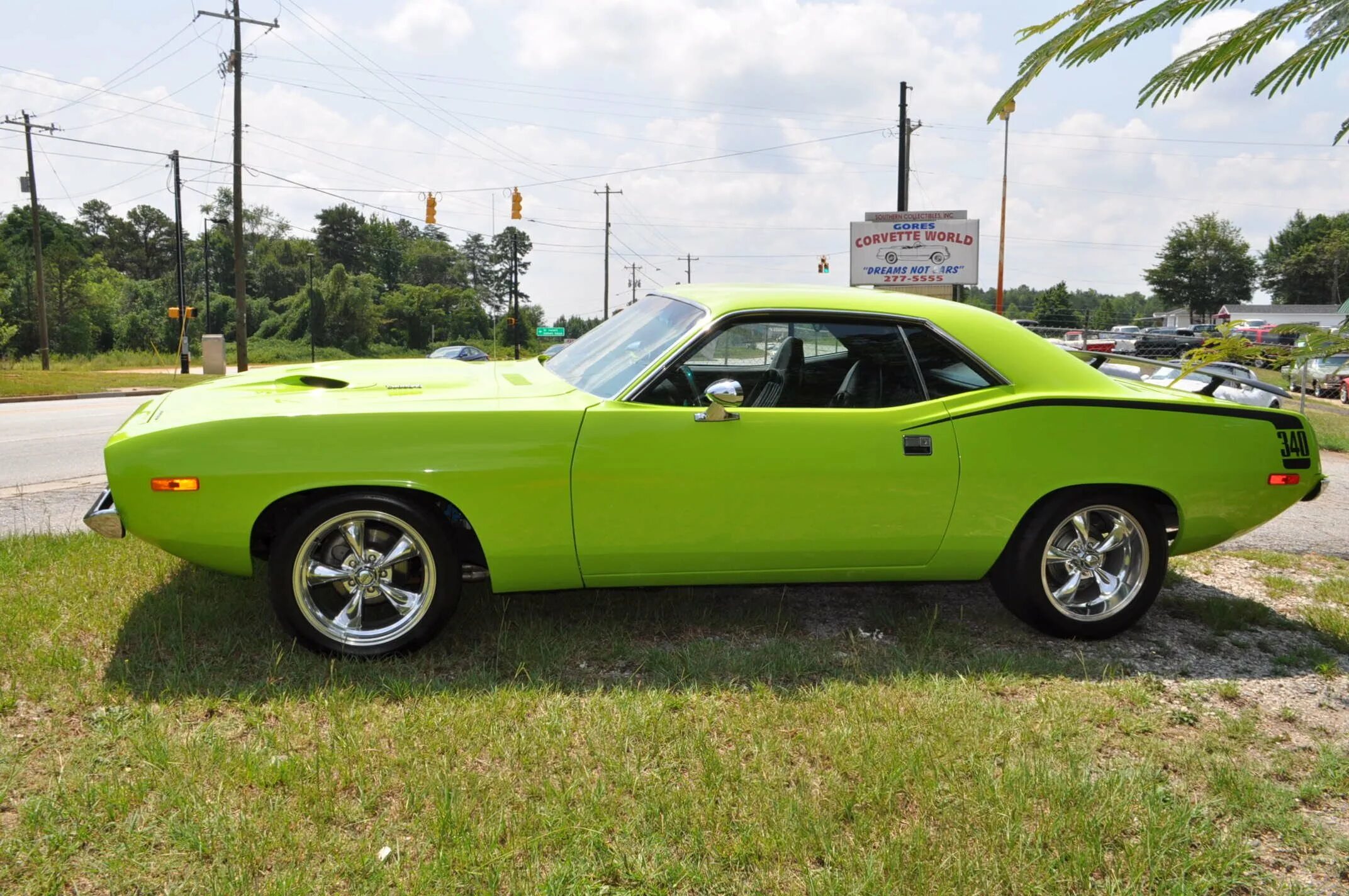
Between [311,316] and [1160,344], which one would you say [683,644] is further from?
[311,316]

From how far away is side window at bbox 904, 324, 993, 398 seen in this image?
4078 millimetres

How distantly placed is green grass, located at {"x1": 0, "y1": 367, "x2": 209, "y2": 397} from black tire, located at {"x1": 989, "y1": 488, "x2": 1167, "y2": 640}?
18.2m

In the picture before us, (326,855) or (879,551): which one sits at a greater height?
(879,551)

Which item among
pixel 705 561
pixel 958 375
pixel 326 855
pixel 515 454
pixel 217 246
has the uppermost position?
pixel 217 246

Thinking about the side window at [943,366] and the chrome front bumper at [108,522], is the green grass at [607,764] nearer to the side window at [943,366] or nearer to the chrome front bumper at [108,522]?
the chrome front bumper at [108,522]

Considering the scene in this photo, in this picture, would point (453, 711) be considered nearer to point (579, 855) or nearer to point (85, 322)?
point (579, 855)

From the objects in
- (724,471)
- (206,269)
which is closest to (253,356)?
(206,269)

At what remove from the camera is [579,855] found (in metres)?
2.47

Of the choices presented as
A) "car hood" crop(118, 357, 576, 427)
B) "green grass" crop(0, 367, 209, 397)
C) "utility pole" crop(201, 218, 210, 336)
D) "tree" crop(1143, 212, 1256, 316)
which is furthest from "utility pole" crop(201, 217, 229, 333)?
"tree" crop(1143, 212, 1256, 316)

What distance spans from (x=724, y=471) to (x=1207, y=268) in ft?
360

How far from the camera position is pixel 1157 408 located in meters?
4.13

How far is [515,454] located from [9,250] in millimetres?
78122

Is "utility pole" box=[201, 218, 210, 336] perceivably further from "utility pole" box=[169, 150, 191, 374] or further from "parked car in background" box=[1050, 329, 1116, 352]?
"parked car in background" box=[1050, 329, 1116, 352]

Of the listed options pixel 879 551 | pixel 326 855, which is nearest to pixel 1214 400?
pixel 879 551
